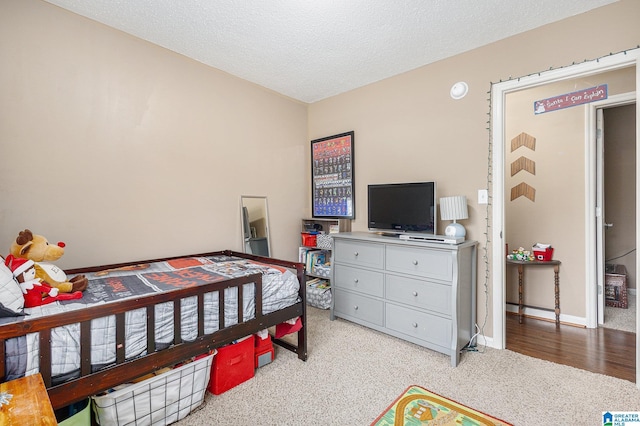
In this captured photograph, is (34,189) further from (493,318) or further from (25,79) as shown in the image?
(493,318)

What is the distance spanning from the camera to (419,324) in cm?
257

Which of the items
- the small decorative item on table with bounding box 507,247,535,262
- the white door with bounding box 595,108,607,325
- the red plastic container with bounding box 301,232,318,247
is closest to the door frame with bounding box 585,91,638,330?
the white door with bounding box 595,108,607,325

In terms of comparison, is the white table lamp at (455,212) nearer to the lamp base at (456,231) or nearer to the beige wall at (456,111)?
the lamp base at (456,231)

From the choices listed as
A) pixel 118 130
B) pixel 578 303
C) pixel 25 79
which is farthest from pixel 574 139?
pixel 25 79

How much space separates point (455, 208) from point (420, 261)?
56cm

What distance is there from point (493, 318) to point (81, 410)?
297 centimetres

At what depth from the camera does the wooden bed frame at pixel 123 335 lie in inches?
51.3

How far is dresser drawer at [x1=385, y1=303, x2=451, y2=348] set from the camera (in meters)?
2.42

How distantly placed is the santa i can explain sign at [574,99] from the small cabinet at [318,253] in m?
2.19

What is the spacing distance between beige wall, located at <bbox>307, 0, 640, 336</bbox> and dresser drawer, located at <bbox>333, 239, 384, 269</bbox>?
21.5 inches

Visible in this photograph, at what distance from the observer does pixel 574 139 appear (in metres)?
3.13

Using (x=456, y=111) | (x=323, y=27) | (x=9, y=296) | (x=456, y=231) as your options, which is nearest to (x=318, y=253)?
(x=456, y=231)

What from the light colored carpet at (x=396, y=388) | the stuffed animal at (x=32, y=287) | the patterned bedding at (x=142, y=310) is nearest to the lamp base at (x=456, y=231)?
the light colored carpet at (x=396, y=388)

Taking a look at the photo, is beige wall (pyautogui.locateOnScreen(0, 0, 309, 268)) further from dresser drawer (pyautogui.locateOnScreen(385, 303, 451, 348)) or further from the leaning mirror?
dresser drawer (pyautogui.locateOnScreen(385, 303, 451, 348))
